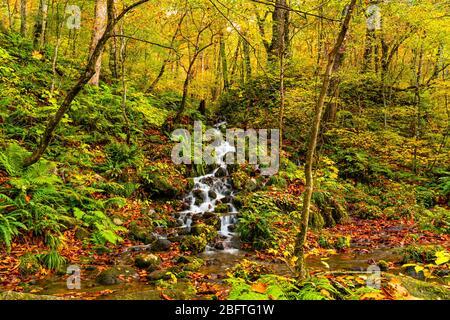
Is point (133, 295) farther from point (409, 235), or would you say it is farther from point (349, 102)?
point (349, 102)

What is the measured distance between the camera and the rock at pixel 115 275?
5.29m

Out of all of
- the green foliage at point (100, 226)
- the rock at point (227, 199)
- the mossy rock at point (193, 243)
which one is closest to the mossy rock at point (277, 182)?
the rock at point (227, 199)

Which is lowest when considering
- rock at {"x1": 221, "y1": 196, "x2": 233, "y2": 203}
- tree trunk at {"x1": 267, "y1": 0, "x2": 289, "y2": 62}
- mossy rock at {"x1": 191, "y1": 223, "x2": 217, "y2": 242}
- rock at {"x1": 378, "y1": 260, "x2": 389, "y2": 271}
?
rock at {"x1": 378, "y1": 260, "x2": 389, "y2": 271}

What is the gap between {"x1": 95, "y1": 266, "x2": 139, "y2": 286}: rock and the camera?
529 centimetres

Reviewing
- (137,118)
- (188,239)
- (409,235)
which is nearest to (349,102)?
(409,235)

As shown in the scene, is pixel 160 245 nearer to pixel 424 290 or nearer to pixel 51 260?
pixel 51 260

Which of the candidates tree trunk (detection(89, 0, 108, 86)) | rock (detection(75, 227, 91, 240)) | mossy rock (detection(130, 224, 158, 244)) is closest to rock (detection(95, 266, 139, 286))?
rock (detection(75, 227, 91, 240))

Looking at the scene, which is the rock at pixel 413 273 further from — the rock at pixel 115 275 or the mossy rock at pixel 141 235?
the mossy rock at pixel 141 235

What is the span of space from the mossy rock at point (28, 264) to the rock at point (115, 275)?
1.00 metres

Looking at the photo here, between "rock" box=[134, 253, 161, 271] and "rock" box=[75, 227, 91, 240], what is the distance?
131cm

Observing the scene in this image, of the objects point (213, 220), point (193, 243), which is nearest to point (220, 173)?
point (213, 220)

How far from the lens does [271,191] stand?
972 centimetres

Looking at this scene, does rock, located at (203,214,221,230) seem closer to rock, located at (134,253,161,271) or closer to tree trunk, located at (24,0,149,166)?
rock, located at (134,253,161,271)

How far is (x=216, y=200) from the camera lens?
10055 millimetres
